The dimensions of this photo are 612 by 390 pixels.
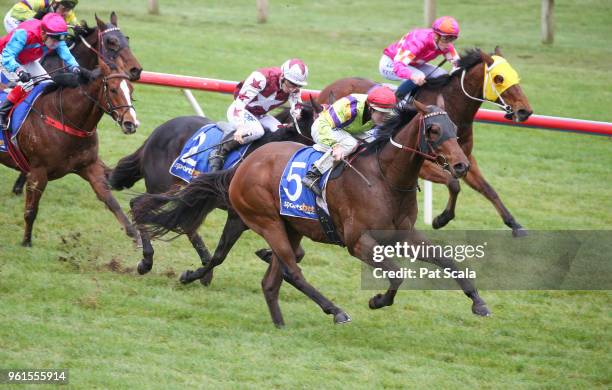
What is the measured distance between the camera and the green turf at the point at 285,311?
5.99 m

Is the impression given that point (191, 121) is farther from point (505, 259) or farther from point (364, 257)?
point (505, 259)

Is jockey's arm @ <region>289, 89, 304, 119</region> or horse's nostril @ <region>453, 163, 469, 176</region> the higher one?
horse's nostril @ <region>453, 163, 469, 176</region>

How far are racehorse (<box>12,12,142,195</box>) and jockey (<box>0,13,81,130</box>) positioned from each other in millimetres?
284

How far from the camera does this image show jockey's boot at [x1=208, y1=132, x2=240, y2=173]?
7906mm

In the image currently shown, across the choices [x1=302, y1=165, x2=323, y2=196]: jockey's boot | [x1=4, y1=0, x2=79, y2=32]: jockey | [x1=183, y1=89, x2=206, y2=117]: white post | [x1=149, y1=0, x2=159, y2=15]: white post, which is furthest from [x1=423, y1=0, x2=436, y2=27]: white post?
[x1=302, y1=165, x2=323, y2=196]: jockey's boot

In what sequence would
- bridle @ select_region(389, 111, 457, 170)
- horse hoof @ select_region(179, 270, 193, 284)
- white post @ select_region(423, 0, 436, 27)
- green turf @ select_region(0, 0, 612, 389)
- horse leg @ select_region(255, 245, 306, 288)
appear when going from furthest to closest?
white post @ select_region(423, 0, 436, 27) < horse hoof @ select_region(179, 270, 193, 284) < horse leg @ select_region(255, 245, 306, 288) < bridle @ select_region(389, 111, 457, 170) < green turf @ select_region(0, 0, 612, 389)

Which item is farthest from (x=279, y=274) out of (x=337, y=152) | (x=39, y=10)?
(x=39, y=10)

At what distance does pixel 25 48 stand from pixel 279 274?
11.5 ft

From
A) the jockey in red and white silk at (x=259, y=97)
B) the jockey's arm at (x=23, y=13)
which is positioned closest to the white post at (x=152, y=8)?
the jockey's arm at (x=23, y=13)

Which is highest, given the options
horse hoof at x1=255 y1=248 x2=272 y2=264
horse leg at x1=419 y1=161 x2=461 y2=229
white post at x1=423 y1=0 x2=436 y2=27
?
horse leg at x1=419 y1=161 x2=461 y2=229

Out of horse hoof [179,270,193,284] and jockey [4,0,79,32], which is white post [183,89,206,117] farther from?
horse hoof [179,270,193,284]

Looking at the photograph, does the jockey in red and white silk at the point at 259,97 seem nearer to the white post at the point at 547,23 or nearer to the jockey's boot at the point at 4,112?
the jockey's boot at the point at 4,112

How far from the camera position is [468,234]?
956cm

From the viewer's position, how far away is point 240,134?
7.72 meters
